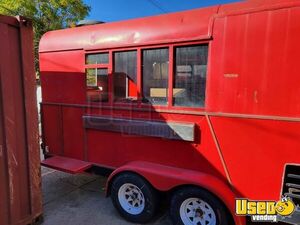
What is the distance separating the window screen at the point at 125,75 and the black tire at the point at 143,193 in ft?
3.92

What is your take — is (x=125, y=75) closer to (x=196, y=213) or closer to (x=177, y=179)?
(x=177, y=179)

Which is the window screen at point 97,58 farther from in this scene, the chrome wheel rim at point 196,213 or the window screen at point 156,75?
the chrome wheel rim at point 196,213

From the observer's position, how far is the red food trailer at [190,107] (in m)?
2.97

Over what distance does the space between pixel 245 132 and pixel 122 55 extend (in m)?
2.11

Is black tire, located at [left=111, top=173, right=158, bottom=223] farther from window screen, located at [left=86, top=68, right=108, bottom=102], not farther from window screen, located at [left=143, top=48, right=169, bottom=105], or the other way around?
window screen, located at [left=86, top=68, right=108, bottom=102]

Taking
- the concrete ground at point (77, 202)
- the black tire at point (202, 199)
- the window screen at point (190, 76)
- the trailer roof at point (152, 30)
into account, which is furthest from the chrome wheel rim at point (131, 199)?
the trailer roof at point (152, 30)

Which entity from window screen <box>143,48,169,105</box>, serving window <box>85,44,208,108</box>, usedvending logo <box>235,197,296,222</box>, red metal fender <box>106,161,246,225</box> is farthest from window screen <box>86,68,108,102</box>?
usedvending logo <box>235,197,296,222</box>

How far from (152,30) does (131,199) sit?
2.47 meters

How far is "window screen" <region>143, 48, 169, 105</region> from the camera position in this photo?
147 inches

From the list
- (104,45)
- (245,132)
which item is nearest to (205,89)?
(245,132)

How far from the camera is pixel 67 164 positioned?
15.3ft

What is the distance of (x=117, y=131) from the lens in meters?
4.23

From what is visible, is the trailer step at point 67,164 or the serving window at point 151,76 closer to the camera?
the serving window at point 151,76

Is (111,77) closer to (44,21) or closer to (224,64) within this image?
(224,64)
